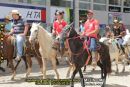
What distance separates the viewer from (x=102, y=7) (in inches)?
1371

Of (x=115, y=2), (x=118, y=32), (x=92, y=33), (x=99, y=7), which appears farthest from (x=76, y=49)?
(x=115, y=2)

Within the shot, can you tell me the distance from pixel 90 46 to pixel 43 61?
207 cm

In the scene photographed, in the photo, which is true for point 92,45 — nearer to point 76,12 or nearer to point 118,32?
point 118,32

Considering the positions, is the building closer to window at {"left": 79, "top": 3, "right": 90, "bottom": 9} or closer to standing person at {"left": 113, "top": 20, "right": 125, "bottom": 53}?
window at {"left": 79, "top": 3, "right": 90, "bottom": 9}

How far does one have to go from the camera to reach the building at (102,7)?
27.5 m

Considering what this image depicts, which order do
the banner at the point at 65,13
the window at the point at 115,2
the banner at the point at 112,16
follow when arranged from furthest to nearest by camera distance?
the window at the point at 115,2 → the banner at the point at 112,16 → the banner at the point at 65,13

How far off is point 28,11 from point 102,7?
1136 centimetres

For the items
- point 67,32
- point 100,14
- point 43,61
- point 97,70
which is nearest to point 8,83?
point 43,61

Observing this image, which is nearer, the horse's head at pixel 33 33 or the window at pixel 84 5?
the horse's head at pixel 33 33

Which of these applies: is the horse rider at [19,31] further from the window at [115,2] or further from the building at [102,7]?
the window at [115,2]

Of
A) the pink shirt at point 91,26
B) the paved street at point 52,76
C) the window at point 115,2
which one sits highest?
the window at point 115,2

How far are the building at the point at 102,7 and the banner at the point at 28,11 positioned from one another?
49cm

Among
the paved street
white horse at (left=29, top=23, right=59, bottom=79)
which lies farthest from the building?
white horse at (left=29, top=23, right=59, bottom=79)

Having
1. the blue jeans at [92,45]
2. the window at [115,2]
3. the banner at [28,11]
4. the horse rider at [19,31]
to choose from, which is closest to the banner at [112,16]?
the window at [115,2]
